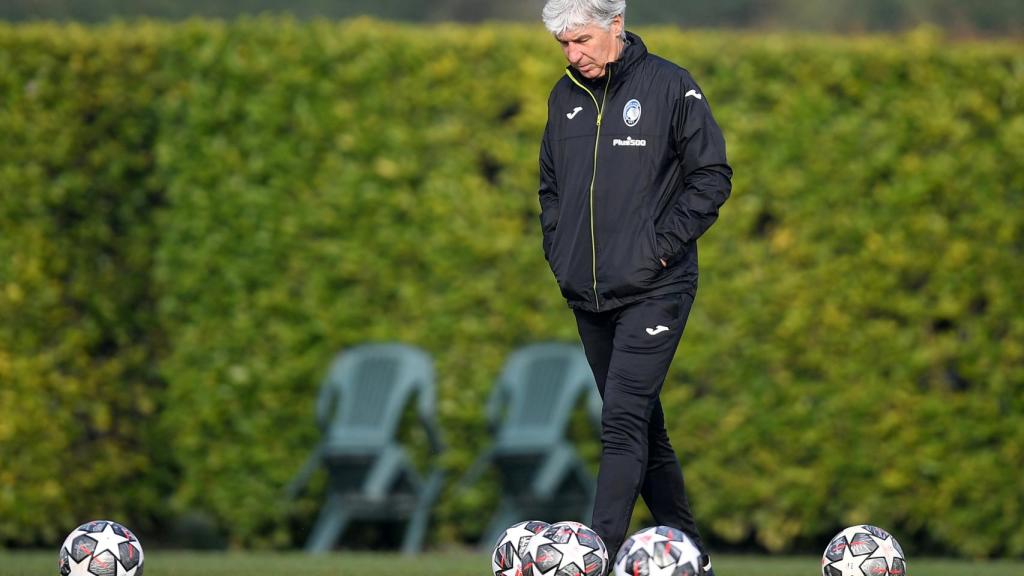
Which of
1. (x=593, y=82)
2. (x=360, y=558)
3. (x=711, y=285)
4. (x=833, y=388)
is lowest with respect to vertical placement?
(x=360, y=558)

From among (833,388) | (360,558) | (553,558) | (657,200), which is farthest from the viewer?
(833,388)

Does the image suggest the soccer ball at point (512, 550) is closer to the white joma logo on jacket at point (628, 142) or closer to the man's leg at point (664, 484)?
the man's leg at point (664, 484)

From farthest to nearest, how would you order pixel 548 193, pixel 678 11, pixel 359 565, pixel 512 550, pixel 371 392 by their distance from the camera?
pixel 678 11 < pixel 371 392 < pixel 359 565 < pixel 548 193 < pixel 512 550

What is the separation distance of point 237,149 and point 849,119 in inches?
156

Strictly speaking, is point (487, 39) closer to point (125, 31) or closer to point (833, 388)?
point (125, 31)

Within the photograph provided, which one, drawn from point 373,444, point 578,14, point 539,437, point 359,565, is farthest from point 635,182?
point 373,444

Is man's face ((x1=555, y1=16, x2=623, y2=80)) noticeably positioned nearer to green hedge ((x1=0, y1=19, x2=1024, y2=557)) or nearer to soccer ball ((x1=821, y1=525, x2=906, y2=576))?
soccer ball ((x1=821, y1=525, x2=906, y2=576))

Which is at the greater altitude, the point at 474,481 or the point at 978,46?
the point at 978,46

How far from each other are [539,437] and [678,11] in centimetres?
600

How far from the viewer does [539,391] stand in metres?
9.08

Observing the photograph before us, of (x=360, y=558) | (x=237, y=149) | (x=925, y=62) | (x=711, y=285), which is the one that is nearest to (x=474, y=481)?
(x=360, y=558)

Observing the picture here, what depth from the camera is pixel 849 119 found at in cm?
908

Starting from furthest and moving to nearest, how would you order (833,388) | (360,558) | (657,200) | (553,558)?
(833,388) → (360,558) → (657,200) → (553,558)

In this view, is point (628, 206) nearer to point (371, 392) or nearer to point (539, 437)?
point (539, 437)
